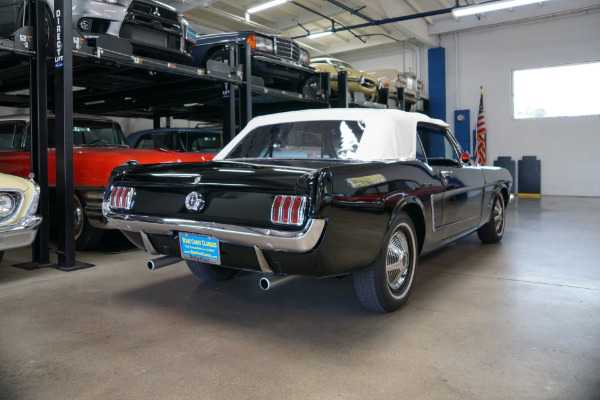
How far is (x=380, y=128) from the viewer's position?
3354mm

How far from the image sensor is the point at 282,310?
3225 millimetres

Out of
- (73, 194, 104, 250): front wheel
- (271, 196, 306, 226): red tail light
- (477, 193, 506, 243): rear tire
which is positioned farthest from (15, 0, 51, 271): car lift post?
(477, 193, 506, 243): rear tire

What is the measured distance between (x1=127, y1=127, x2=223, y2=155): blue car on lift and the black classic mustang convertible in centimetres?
407

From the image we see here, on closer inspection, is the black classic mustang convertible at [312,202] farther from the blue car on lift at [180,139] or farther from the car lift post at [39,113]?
the blue car on lift at [180,139]

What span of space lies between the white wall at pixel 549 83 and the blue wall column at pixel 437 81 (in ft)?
0.65

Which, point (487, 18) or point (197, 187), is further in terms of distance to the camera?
point (487, 18)

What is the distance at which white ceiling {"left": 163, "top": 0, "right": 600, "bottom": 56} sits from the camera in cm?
1270

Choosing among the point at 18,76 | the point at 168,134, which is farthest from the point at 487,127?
the point at 18,76

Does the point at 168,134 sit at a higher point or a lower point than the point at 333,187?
higher

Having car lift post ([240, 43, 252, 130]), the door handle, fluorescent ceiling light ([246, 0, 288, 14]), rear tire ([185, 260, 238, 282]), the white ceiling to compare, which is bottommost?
rear tire ([185, 260, 238, 282])

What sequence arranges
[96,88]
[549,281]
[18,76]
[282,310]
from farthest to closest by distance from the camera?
[96,88]
[18,76]
[549,281]
[282,310]

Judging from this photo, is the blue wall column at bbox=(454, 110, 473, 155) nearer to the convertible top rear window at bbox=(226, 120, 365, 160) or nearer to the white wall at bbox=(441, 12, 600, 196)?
the white wall at bbox=(441, 12, 600, 196)

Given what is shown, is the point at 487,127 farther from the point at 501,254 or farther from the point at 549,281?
the point at 549,281

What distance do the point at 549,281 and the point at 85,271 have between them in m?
4.07
